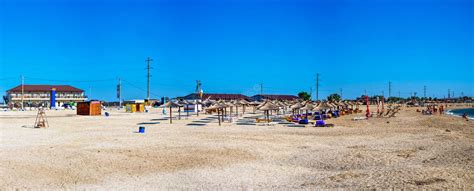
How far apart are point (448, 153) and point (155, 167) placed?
9.28 m

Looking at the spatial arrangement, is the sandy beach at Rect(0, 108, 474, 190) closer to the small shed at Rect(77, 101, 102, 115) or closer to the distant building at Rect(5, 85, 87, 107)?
the small shed at Rect(77, 101, 102, 115)

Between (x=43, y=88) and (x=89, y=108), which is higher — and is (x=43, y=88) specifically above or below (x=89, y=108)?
above

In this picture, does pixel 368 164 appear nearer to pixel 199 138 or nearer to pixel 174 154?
pixel 174 154

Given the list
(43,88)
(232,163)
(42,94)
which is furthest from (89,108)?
(43,88)

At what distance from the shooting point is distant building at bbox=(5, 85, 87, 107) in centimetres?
7881

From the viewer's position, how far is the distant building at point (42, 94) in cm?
7881

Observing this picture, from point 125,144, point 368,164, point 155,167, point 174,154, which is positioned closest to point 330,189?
point 368,164

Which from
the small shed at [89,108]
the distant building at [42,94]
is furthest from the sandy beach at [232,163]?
the distant building at [42,94]

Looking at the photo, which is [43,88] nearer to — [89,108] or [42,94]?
[42,94]

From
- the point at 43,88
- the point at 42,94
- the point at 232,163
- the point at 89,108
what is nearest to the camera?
the point at 232,163

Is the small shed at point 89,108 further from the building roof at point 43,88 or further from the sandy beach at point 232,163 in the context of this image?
the building roof at point 43,88

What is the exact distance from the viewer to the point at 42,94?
81500mm

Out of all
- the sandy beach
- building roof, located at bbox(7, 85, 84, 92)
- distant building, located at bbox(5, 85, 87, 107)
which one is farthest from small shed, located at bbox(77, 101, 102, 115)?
building roof, located at bbox(7, 85, 84, 92)

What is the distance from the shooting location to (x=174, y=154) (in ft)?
41.0
